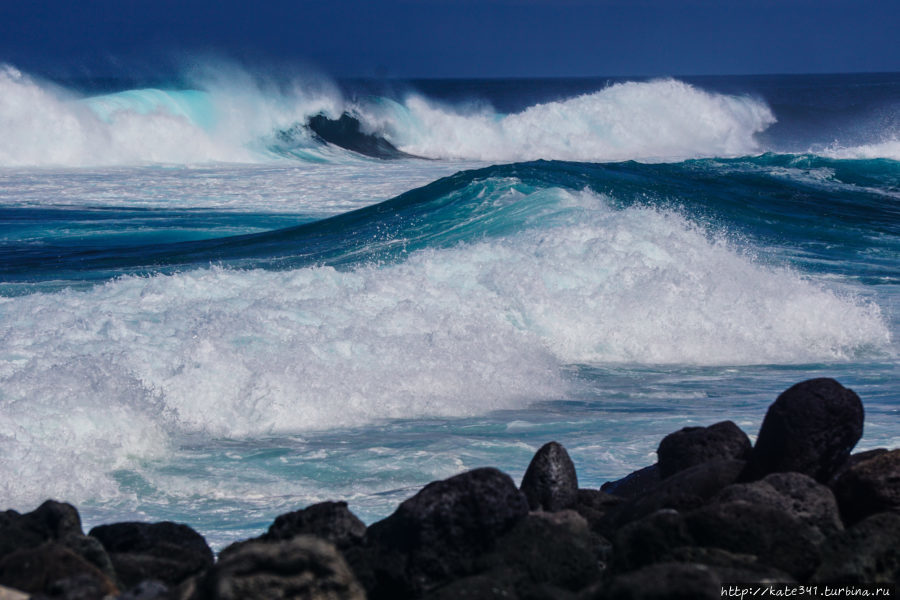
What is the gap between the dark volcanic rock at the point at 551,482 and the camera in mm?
3938

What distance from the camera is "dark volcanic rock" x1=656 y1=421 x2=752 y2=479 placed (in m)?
4.20

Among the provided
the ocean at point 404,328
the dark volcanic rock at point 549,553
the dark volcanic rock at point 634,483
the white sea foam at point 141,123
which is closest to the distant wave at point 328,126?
the white sea foam at point 141,123

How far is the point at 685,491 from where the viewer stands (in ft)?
11.9

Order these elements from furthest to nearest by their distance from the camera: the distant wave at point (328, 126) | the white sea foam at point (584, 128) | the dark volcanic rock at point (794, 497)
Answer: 1. the white sea foam at point (584, 128)
2. the distant wave at point (328, 126)
3. the dark volcanic rock at point (794, 497)

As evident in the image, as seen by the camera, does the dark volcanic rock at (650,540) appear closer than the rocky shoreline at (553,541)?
No

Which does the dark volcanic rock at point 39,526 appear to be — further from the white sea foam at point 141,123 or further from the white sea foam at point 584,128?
the white sea foam at point 584,128

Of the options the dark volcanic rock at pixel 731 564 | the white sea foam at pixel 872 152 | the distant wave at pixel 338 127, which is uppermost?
the distant wave at pixel 338 127

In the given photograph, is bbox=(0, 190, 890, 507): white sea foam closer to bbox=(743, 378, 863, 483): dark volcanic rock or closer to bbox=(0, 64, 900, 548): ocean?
bbox=(0, 64, 900, 548): ocean

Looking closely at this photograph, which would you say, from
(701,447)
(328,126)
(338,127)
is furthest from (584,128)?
(701,447)

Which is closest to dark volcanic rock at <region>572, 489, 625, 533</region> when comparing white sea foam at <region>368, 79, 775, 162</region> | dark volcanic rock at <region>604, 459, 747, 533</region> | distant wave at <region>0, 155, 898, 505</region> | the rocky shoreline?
the rocky shoreline

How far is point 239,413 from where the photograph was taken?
6.39 metres

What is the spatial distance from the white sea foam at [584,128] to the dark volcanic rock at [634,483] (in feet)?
95.1

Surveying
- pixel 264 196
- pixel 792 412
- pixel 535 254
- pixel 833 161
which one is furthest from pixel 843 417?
pixel 833 161

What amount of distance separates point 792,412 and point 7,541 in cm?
295
